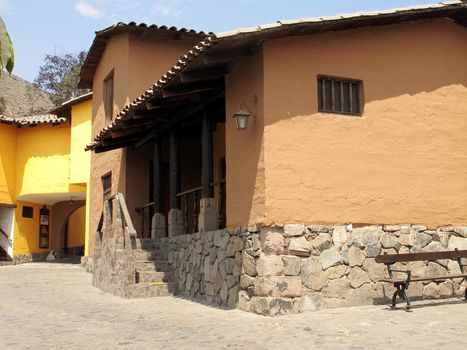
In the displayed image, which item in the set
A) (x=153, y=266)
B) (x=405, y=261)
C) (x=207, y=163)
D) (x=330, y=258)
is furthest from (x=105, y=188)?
(x=405, y=261)

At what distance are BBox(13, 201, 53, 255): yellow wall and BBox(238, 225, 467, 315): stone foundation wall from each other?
16487 millimetres

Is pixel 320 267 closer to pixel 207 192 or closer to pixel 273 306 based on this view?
pixel 273 306

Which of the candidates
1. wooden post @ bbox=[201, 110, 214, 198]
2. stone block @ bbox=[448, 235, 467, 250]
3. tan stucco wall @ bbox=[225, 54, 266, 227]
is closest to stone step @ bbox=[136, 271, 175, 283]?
wooden post @ bbox=[201, 110, 214, 198]

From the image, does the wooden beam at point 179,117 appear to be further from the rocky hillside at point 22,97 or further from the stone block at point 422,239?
the rocky hillside at point 22,97

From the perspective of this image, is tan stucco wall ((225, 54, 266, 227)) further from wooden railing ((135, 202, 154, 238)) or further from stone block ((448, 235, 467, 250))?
wooden railing ((135, 202, 154, 238))

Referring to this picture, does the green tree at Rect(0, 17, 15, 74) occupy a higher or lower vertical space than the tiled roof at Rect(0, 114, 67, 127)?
lower

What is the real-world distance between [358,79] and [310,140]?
54.8 inches

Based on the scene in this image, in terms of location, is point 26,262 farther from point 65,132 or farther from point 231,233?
point 231,233

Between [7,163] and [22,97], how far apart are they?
71.5 feet

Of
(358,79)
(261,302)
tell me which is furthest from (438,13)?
(261,302)

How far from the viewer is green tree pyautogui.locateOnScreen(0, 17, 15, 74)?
152 inches

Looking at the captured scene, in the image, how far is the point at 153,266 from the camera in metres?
11.2

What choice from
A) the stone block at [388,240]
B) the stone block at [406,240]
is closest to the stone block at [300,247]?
the stone block at [388,240]

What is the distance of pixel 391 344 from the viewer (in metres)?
5.69
